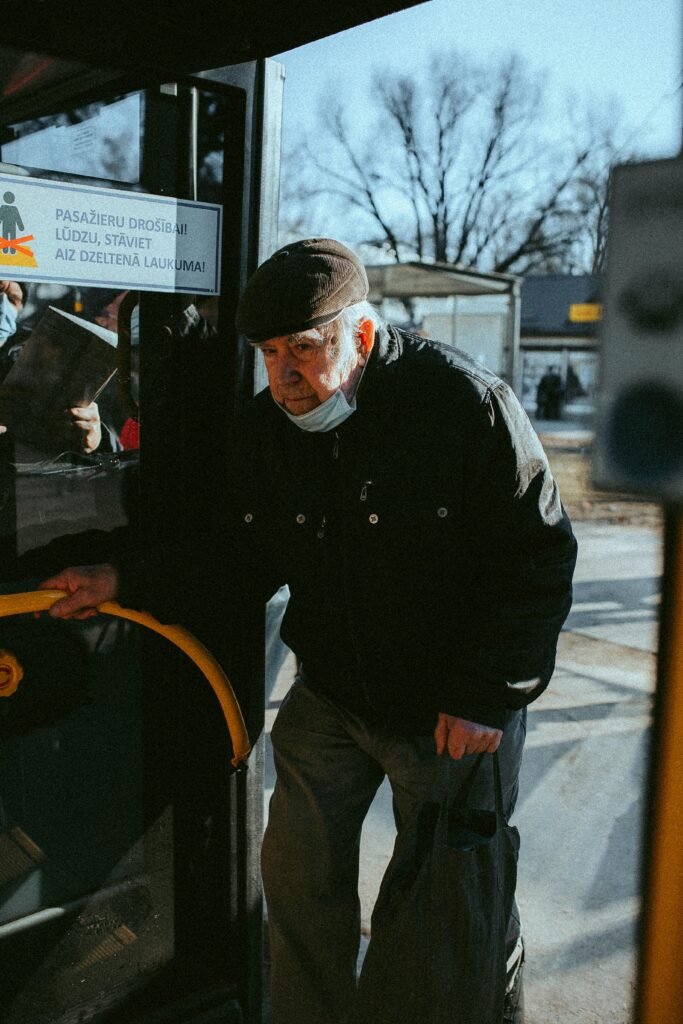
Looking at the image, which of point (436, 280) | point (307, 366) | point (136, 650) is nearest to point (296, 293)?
point (307, 366)

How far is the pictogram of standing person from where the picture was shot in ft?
6.59

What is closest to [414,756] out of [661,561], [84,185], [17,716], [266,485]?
[266,485]

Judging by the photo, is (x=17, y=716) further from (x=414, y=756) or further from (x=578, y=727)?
(x=578, y=727)

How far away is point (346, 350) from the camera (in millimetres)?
2092

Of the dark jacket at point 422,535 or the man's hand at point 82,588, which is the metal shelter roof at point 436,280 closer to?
the dark jacket at point 422,535

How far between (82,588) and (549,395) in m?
14.5

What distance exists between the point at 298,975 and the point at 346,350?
141 centimetres

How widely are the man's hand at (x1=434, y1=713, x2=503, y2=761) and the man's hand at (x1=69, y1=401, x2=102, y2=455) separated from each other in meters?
0.97

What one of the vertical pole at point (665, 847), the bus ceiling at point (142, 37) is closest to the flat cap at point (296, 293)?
the bus ceiling at point (142, 37)

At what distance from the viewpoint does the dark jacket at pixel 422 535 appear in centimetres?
203

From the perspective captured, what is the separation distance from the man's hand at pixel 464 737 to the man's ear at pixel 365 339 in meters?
0.76

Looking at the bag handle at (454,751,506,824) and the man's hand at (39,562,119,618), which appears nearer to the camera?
the bag handle at (454,751,506,824)

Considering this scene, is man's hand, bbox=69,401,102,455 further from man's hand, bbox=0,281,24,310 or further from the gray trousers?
the gray trousers

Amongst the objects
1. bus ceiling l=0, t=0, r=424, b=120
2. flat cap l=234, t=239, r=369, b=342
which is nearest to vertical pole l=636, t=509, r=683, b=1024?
flat cap l=234, t=239, r=369, b=342
